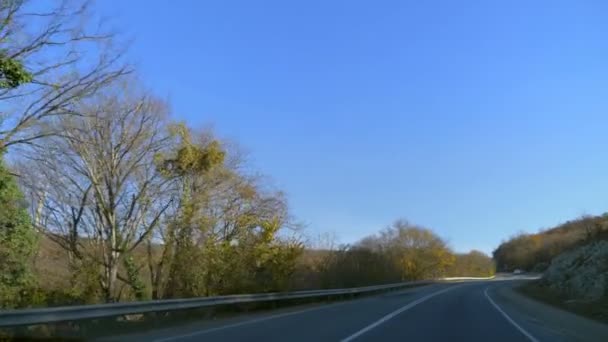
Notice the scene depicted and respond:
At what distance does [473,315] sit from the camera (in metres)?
22.2

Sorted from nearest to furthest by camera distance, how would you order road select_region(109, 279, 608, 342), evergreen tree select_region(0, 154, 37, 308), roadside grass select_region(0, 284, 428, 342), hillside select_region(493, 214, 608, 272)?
roadside grass select_region(0, 284, 428, 342) → road select_region(109, 279, 608, 342) → evergreen tree select_region(0, 154, 37, 308) → hillside select_region(493, 214, 608, 272)

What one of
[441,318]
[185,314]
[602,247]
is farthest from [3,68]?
[602,247]

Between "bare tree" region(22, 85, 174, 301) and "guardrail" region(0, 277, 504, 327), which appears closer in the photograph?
"guardrail" region(0, 277, 504, 327)

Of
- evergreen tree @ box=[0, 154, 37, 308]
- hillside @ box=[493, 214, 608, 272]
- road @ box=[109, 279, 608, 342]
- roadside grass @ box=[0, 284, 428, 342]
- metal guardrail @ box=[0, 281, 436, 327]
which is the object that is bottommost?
road @ box=[109, 279, 608, 342]

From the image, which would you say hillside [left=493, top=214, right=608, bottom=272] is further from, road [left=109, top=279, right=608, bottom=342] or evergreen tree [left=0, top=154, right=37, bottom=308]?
evergreen tree [left=0, top=154, right=37, bottom=308]

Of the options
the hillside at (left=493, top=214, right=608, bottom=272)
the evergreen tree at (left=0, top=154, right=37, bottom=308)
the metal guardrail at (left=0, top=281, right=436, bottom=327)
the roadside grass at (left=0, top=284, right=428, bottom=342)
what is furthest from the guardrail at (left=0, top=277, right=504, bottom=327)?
the hillside at (left=493, top=214, right=608, bottom=272)

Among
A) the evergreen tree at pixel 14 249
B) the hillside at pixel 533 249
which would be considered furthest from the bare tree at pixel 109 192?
the hillside at pixel 533 249

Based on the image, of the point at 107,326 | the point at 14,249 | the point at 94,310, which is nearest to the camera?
the point at 94,310

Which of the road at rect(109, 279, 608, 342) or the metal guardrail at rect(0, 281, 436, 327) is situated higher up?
A: the metal guardrail at rect(0, 281, 436, 327)

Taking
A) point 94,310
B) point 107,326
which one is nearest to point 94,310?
point 94,310

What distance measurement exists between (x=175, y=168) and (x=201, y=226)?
3434 millimetres

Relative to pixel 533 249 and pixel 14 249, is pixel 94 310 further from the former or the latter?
pixel 533 249

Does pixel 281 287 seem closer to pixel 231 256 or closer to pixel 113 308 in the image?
pixel 231 256

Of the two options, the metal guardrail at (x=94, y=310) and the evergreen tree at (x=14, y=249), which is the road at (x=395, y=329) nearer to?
the metal guardrail at (x=94, y=310)
